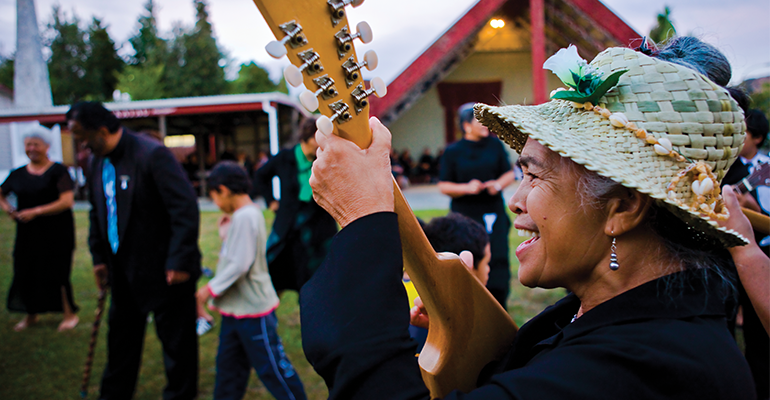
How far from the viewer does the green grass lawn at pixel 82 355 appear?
3447 mm

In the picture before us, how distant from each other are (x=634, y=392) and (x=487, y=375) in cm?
53

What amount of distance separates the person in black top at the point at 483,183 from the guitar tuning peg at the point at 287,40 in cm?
331

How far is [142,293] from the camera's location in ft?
9.73

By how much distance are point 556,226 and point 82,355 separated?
456 cm

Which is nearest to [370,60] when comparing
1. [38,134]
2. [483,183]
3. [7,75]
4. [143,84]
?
[483,183]

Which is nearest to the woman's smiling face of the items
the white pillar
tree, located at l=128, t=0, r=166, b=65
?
the white pillar

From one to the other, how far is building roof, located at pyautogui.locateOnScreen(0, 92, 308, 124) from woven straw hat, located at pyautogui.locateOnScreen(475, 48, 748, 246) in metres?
13.7

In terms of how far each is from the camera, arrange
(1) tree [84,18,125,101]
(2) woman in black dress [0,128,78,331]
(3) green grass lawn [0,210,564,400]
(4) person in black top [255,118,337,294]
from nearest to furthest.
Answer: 1. (3) green grass lawn [0,210,564,400]
2. (4) person in black top [255,118,337,294]
3. (2) woman in black dress [0,128,78,331]
4. (1) tree [84,18,125,101]

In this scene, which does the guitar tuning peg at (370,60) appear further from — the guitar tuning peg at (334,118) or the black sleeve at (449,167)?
the black sleeve at (449,167)

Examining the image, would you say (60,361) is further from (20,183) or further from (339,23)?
(339,23)

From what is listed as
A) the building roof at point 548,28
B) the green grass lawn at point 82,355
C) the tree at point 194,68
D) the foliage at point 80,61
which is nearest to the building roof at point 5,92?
the foliage at point 80,61

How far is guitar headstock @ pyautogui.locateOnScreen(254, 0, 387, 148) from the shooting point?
27.2 inches

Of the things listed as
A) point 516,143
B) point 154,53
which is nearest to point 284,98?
→ point 516,143

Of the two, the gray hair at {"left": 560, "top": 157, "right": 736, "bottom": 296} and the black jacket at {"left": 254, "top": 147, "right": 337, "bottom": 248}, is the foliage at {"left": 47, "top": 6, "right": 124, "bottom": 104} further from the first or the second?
the gray hair at {"left": 560, "top": 157, "right": 736, "bottom": 296}
